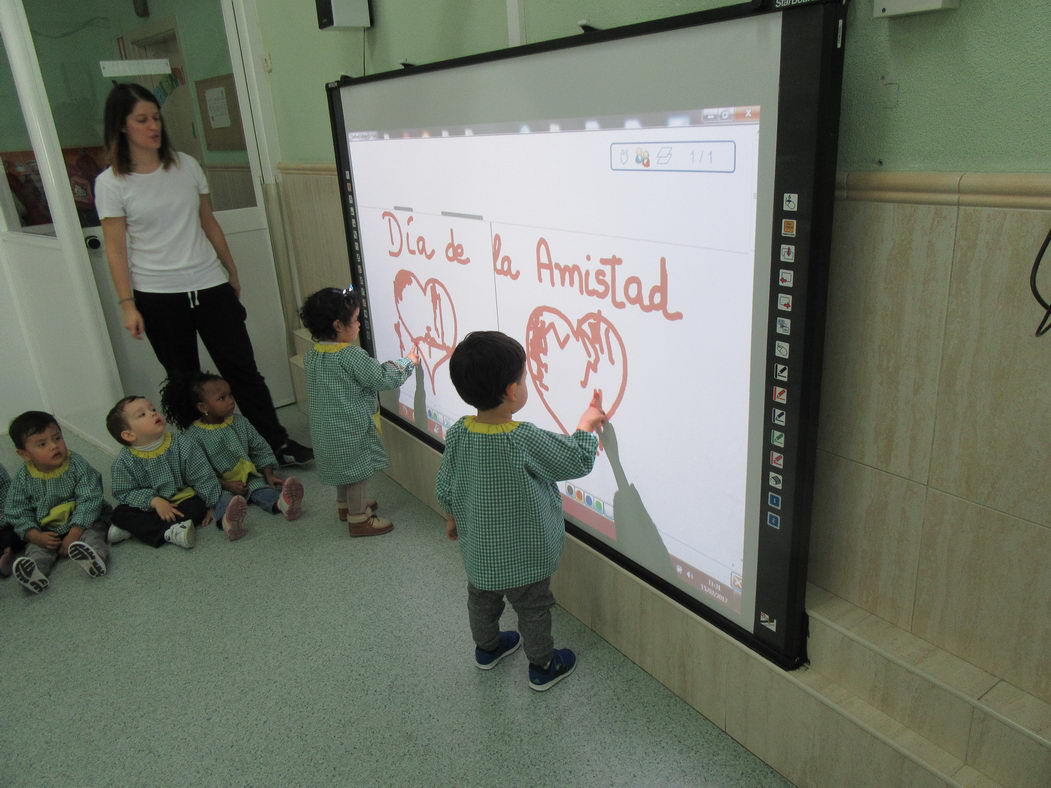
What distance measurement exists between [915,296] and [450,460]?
1.03 meters

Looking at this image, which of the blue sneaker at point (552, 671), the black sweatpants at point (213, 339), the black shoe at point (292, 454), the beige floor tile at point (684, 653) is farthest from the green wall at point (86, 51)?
the beige floor tile at point (684, 653)

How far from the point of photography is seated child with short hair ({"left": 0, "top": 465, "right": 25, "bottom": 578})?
2578mm

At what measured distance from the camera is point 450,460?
70.7 inches

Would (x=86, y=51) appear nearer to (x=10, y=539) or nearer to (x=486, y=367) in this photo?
(x=10, y=539)

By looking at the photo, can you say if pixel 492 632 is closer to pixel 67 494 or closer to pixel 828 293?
pixel 828 293

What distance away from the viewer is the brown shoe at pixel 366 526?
8.80 ft

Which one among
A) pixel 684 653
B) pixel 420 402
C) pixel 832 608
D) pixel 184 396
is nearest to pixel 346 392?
pixel 420 402

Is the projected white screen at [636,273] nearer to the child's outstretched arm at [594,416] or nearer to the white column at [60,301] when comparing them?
the child's outstretched arm at [594,416]

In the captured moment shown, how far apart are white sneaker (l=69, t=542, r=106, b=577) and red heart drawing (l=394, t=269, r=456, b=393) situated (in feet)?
3.99

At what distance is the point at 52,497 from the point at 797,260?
260 centimetres

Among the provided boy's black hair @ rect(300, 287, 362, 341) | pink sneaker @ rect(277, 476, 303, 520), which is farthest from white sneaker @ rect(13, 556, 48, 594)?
boy's black hair @ rect(300, 287, 362, 341)

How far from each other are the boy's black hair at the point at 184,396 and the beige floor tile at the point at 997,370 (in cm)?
250

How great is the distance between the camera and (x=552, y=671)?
6.23ft

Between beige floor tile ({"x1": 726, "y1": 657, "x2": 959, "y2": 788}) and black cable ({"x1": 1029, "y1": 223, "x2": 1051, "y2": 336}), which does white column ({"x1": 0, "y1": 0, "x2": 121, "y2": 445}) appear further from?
black cable ({"x1": 1029, "y1": 223, "x2": 1051, "y2": 336})
